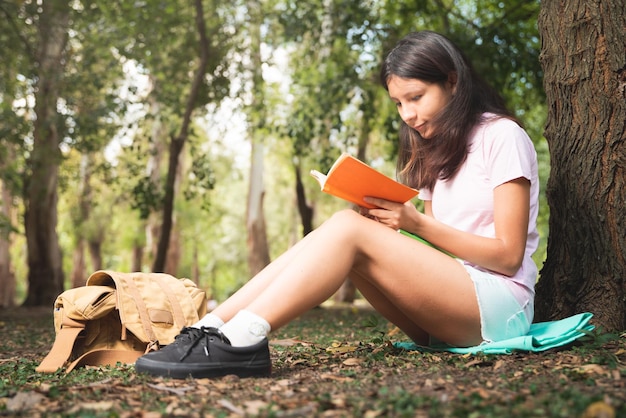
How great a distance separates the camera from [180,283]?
3.73 m

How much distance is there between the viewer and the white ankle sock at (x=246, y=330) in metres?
2.73

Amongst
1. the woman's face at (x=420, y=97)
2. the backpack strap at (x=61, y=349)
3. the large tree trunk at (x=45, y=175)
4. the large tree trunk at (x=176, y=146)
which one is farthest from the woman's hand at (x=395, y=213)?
the large tree trunk at (x=45, y=175)

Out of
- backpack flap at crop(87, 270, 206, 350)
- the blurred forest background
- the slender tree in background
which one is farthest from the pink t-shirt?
the slender tree in background

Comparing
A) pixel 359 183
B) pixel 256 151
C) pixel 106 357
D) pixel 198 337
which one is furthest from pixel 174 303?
pixel 256 151

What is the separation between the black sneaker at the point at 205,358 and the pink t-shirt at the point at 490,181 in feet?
3.57

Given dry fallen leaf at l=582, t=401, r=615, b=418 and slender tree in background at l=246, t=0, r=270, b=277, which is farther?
slender tree in background at l=246, t=0, r=270, b=277

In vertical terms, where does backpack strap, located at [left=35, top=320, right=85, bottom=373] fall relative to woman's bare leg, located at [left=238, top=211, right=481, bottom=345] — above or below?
below

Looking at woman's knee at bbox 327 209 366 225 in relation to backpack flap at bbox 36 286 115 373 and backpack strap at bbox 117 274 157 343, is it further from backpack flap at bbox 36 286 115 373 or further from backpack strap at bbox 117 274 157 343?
backpack flap at bbox 36 286 115 373

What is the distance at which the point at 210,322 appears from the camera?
113 inches

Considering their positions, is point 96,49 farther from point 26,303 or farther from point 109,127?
point 26,303

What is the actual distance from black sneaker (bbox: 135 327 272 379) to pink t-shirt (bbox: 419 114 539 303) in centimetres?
109

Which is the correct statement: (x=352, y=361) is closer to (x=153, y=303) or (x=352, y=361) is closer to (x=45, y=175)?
(x=153, y=303)

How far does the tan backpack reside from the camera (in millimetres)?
3344

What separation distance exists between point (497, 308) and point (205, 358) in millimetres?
1253
